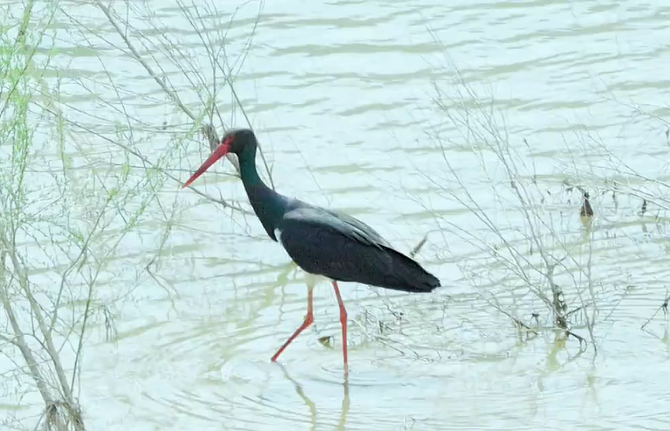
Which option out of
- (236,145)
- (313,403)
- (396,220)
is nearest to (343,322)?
(313,403)

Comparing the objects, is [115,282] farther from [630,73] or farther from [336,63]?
[630,73]

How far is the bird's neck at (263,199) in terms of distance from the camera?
7.67 m

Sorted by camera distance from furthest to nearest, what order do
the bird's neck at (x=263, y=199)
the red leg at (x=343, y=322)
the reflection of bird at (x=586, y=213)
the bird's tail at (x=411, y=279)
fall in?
the reflection of bird at (x=586, y=213) < the bird's neck at (x=263, y=199) < the bird's tail at (x=411, y=279) < the red leg at (x=343, y=322)

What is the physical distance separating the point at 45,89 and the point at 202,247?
1.18 metres

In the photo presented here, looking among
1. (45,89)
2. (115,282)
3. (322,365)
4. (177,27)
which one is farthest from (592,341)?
(177,27)

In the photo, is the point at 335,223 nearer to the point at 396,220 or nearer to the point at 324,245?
the point at 324,245

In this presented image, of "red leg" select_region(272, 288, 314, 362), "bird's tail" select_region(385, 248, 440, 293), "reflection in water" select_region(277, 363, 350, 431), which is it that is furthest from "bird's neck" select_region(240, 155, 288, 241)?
"reflection in water" select_region(277, 363, 350, 431)

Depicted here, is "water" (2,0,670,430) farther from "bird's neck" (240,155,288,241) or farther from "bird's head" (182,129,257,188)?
"bird's neck" (240,155,288,241)

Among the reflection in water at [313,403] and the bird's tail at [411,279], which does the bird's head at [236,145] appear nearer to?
the bird's tail at [411,279]

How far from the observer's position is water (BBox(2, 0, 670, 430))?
680cm

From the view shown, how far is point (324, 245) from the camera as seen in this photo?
24.3ft

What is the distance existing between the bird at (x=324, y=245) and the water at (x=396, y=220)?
0.22 meters

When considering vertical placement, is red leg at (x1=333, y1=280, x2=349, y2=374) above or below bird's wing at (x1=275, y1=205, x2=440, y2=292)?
below

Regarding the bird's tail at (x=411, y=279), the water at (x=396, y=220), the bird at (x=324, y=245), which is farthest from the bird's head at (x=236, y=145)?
the bird's tail at (x=411, y=279)
